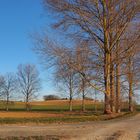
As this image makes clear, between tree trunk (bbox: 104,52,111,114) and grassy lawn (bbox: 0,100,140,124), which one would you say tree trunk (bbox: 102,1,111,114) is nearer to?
tree trunk (bbox: 104,52,111,114)

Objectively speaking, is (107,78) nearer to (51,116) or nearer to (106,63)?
(106,63)

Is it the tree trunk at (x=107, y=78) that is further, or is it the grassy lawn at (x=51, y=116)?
the tree trunk at (x=107, y=78)

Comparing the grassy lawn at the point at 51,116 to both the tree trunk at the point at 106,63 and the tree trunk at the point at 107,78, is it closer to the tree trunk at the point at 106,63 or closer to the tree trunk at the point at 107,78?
the tree trunk at the point at 106,63

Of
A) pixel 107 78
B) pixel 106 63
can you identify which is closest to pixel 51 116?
pixel 107 78

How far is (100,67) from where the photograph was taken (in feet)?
109

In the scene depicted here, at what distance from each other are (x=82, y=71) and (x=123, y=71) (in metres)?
5.98

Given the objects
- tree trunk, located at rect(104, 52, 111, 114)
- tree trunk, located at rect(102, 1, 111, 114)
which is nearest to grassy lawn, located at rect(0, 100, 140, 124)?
tree trunk, located at rect(102, 1, 111, 114)

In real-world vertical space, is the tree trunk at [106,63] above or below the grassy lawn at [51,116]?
above

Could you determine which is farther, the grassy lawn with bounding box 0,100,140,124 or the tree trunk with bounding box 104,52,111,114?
the tree trunk with bounding box 104,52,111,114

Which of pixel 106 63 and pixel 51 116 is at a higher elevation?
pixel 106 63

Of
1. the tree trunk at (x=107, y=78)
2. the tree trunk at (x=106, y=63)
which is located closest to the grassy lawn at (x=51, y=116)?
the tree trunk at (x=106, y=63)

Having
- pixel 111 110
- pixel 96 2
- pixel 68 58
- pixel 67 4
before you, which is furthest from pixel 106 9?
pixel 111 110

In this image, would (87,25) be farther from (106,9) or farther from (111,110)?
(111,110)

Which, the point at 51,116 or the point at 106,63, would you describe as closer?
the point at 106,63
